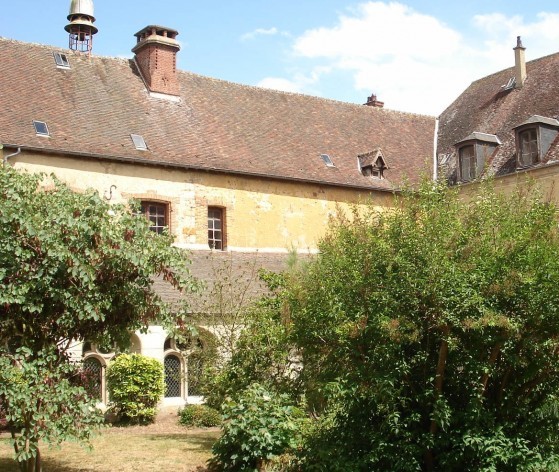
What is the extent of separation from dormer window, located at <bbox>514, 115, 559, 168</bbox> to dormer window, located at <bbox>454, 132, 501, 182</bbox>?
125cm

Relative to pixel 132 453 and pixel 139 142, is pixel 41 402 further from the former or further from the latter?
pixel 139 142

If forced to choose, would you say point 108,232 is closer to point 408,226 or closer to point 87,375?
point 87,375

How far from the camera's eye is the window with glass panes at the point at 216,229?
75.0ft

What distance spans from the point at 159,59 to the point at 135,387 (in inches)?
425

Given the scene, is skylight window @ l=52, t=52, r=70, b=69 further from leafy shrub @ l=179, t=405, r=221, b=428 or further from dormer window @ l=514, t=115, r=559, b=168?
dormer window @ l=514, t=115, r=559, b=168

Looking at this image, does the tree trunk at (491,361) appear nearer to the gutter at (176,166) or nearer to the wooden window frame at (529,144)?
the gutter at (176,166)

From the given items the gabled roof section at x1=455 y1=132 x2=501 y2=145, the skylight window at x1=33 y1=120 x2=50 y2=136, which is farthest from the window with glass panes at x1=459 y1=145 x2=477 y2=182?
the skylight window at x1=33 y1=120 x2=50 y2=136

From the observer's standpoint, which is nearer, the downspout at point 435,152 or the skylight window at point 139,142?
the skylight window at point 139,142

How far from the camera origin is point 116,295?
972 cm

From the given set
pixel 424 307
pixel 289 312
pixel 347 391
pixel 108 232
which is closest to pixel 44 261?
pixel 108 232

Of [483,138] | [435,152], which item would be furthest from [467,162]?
[435,152]

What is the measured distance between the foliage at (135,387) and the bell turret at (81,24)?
17289 mm

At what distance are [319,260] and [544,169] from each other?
13772mm

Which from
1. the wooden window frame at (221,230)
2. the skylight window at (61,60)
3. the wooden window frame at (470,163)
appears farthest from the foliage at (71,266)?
the wooden window frame at (470,163)
